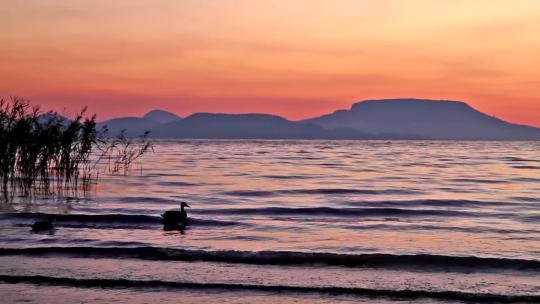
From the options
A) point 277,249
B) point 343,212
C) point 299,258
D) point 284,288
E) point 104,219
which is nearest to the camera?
point 284,288

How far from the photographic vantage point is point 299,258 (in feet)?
40.2

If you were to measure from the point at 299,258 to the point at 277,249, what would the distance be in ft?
4.88

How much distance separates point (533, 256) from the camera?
13070 mm

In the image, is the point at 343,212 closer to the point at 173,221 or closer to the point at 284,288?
the point at 173,221

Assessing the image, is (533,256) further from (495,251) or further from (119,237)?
(119,237)

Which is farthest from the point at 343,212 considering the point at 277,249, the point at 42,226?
the point at 42,226

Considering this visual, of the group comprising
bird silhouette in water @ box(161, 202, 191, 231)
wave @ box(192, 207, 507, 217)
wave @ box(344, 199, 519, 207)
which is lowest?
wave @ box(192, 207, 507, 217)

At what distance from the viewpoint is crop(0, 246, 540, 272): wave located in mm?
12000

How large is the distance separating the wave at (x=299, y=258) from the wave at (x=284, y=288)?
2.13 metres

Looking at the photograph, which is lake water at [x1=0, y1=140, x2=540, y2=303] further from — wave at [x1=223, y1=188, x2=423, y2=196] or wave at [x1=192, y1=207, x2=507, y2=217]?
wave at [x1=223, y1=188, x2=423, y2=196]

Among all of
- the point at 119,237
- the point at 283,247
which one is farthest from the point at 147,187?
the point at 283,247

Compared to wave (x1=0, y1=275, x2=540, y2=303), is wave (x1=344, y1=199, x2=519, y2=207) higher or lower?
lower

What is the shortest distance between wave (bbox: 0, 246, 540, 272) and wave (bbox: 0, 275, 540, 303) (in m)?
2.13

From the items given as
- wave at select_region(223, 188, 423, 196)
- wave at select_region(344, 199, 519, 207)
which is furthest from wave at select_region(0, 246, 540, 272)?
wave at select_region(223, 188, 423, 196)
